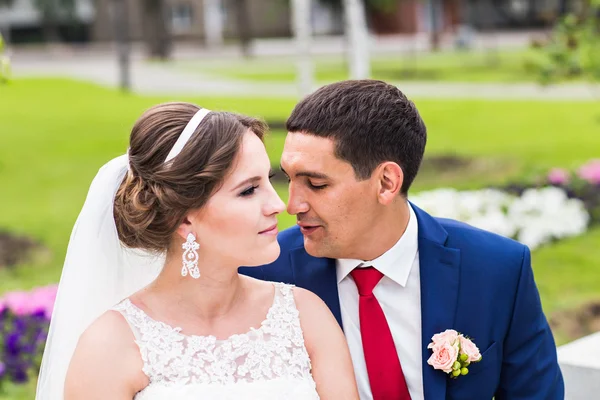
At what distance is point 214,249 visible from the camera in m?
2.96

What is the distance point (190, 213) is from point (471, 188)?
841 centimetres

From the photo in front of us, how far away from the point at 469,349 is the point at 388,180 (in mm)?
602

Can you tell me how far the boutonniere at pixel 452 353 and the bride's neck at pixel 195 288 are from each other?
697 mm

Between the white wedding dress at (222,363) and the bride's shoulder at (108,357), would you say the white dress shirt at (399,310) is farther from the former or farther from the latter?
the bride's shoulder at (108,357)

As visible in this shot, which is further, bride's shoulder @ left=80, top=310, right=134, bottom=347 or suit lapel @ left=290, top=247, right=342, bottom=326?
suit lapel @ left=290, top=247, right=342, bottom=326

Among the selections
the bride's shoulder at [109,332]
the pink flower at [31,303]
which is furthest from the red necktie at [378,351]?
the pink flower at [31,303]

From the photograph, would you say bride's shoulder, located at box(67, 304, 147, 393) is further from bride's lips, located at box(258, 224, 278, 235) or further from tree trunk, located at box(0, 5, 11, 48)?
tree trunk, located at box(0, 5, 11, 48)

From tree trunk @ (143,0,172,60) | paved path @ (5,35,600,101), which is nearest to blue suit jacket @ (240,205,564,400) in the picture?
paved path @ (5,35,600,101)

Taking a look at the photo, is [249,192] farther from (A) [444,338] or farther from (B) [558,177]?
(B) [558,177]

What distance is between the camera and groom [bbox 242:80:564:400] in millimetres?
3182

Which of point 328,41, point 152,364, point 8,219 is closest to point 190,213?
point 152,364

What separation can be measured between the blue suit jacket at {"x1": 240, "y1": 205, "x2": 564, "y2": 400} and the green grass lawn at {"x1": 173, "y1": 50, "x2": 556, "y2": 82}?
19.2m

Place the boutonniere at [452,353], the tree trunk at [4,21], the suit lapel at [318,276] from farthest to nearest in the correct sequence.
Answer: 1. the tree trunk at [4,21]
2. the suit lapel at [318,276]
3. the boutonniere at [452,353]

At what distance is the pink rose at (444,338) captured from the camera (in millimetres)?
3172
